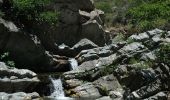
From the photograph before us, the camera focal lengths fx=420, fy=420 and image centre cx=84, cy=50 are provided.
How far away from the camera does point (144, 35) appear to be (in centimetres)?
4434

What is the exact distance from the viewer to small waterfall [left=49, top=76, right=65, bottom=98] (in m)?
41.3

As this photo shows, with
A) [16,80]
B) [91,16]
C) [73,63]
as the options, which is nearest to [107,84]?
[16,80]

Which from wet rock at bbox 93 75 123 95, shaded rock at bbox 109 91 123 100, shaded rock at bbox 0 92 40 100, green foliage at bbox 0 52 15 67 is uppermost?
green foliage at bbox 0 52 15 67

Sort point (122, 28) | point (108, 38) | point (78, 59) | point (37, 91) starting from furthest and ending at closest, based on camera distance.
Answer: point (122, 28) → point (108, 38) → point (78, 59) → point (37, 91)

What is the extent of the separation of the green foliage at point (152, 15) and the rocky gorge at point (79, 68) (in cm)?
528

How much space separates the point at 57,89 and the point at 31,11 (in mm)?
9886

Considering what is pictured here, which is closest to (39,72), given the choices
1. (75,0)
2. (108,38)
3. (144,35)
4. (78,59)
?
(78,59)

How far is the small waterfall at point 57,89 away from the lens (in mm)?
41338

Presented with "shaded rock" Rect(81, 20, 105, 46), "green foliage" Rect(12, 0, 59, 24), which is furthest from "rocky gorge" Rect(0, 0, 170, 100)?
"shaded rock" Rect(81, 20, 105, 46)

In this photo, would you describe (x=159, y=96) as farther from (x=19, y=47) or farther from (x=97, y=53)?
(x=97, y=53)

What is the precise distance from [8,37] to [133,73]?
16757 mm

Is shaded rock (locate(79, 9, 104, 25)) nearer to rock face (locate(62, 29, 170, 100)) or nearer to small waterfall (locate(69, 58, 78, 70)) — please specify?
rock face (locate(62, 29, 170, 100))

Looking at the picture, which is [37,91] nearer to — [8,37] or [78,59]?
[8,37]

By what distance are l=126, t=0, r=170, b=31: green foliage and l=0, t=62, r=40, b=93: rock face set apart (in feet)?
65.3
